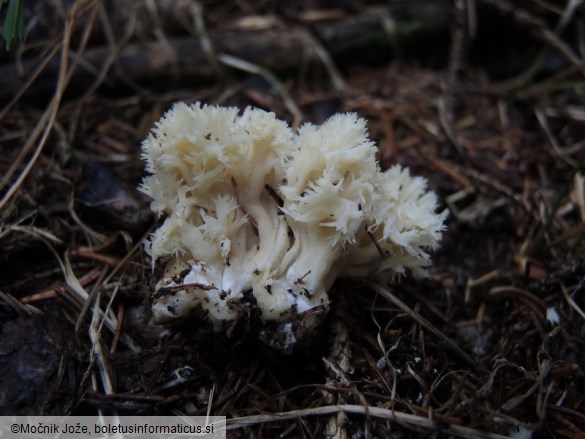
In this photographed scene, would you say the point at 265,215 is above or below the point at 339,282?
above

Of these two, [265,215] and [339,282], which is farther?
[339,282]

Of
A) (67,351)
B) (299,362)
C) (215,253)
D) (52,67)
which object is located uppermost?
(52,67)

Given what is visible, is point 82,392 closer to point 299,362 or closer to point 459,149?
point 299,362

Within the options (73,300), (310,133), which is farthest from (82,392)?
(310,133)

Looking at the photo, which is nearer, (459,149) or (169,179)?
(169,179)
